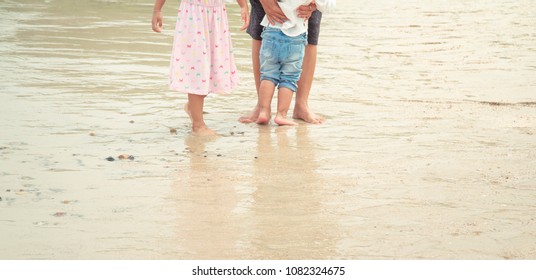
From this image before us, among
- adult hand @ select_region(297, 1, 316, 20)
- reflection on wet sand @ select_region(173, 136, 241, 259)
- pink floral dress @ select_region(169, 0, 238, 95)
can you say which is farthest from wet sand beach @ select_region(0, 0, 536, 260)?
adult hand @ select_region(297, 1, 316, 20)

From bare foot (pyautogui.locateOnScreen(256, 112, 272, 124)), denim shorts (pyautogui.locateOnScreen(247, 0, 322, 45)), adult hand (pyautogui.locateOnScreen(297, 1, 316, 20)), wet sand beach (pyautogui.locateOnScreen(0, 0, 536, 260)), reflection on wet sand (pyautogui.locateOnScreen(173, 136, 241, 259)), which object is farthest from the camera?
denim shorts (pyautogui.locateOnScreen(247, 0, 322, 45))

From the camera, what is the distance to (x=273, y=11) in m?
6.41

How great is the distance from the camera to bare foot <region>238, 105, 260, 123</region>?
6469 millimetres

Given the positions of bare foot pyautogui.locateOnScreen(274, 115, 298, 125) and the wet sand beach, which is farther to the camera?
bare foot pyautogui.locateOnScreen(274, 115, 298, 125)

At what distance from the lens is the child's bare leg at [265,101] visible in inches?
249

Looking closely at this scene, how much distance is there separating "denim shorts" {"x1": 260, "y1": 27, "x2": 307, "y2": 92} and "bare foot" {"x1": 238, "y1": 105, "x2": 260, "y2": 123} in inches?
8.0

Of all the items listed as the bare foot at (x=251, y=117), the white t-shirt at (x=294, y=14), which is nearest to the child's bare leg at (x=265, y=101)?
the bare foot at (x=251, y=117)

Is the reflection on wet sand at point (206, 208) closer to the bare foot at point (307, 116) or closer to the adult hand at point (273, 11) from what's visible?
the bare foot at point (307, 116)

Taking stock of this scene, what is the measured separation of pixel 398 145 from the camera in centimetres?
571

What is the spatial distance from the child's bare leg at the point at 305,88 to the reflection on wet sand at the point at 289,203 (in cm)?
51

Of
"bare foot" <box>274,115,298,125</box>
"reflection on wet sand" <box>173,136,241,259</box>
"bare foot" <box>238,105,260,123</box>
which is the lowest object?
"bare foot" <box>238,105,260,123</box>

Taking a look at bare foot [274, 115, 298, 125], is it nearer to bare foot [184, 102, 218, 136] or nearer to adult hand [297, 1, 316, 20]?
bare foot [184, 102, 218, 136]

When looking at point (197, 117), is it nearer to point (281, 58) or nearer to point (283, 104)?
point (283, 104)

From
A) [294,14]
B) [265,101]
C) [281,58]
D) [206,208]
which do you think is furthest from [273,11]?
[206,208]
